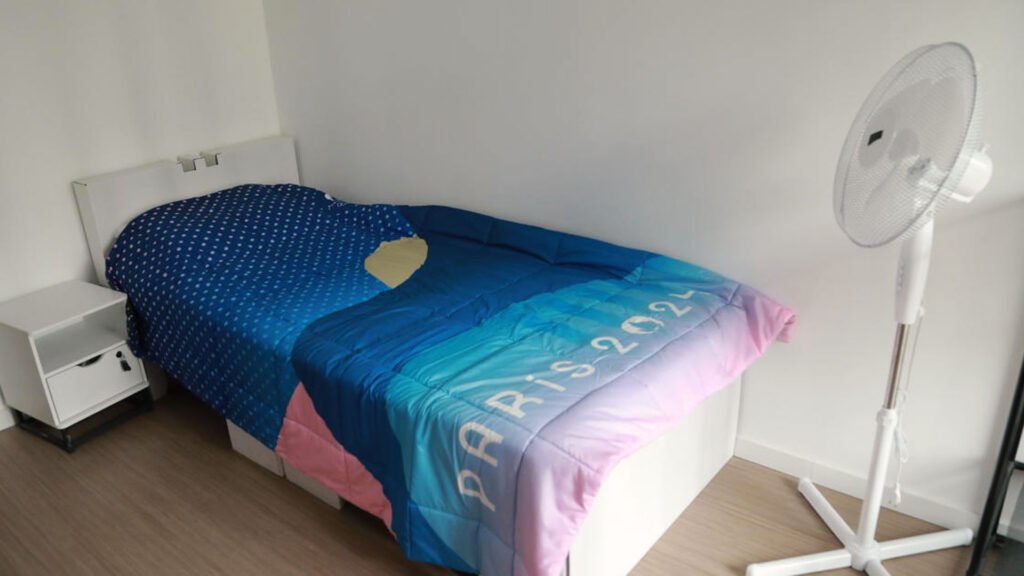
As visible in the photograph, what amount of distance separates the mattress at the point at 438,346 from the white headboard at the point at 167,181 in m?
0.10

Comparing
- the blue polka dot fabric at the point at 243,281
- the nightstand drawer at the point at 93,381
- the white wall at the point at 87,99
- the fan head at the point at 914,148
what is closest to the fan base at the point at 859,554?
the fan head at the point at 914,148

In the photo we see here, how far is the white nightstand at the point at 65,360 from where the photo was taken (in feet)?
8.27

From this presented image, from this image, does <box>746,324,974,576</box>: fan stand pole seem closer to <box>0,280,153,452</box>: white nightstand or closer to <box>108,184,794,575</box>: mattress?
<box>108,184,794,575</box>: mattress

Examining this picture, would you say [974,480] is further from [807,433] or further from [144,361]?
[144,361]

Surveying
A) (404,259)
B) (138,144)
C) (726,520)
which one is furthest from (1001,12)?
(138,144)

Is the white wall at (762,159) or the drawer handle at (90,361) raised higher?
the white wall at (762,159)

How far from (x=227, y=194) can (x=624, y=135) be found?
1.71m

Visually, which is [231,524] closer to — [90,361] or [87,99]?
[90,361]

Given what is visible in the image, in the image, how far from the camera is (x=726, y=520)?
7.13 feet

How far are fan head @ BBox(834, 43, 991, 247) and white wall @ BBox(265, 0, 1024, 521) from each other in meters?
0.37

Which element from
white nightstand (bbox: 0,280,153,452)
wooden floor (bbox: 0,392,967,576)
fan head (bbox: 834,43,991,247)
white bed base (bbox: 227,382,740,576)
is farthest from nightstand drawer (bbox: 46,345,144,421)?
fan head (bbox: 834,43,991,247)

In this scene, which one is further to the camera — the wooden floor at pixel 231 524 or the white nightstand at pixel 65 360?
the white nightstand at pixel 65 360

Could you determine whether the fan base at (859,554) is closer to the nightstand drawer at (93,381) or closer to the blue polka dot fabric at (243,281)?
the blue polka dot fabric at (243,281)

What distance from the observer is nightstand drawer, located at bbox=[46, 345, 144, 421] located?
2.55 metres
